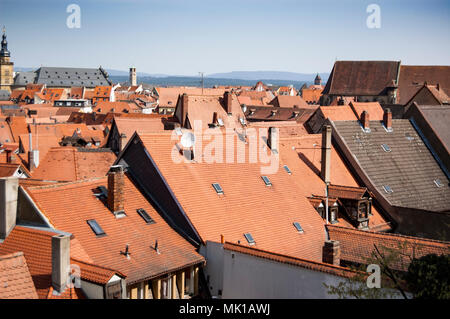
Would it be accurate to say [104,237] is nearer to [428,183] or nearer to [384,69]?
[428,183]

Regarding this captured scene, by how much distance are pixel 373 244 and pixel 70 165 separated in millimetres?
20305

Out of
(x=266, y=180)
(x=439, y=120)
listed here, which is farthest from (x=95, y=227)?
(x=439, y=120)

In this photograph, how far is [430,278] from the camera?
16.9 metres

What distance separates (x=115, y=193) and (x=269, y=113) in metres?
54.9

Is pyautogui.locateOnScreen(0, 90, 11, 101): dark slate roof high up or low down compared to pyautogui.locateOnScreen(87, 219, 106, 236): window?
down

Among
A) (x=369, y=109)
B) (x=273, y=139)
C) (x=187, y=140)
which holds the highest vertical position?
(x=369, y=109)

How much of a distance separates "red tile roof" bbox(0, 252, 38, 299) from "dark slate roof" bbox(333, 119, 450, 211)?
2249cm

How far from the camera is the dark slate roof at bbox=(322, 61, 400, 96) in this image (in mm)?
90125

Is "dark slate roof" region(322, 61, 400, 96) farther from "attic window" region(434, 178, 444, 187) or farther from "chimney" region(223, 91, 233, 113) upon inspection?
"attic window" region(434, 178, 444, 187)

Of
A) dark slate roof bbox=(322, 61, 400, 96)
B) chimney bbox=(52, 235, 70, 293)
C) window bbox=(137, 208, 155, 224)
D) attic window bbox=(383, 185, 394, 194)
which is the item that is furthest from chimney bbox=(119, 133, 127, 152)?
dark slate roof bbox=(322, 61, 400, 96)

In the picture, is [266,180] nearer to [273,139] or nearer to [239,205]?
[239,205]

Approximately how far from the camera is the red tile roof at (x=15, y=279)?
18547 millimetres

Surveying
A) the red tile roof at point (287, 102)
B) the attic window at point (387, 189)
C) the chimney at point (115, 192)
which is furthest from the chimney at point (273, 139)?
the red tile roof at point (287, 102)

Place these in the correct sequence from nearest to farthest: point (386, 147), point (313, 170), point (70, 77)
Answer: point (313, 170) < point (386, 147) < point (70, 77)
